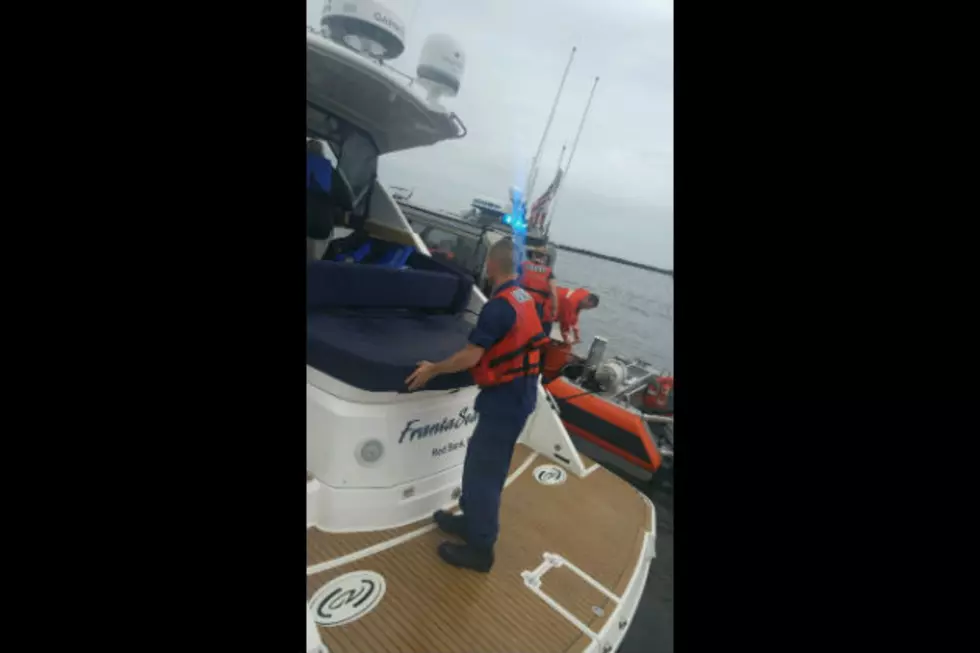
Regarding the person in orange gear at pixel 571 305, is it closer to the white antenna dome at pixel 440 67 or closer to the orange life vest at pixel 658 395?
the orange life vest at pixel 658 395

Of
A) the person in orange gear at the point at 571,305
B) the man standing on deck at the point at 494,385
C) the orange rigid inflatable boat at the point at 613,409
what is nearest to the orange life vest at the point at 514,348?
the man standing on deck at the point at 494,385

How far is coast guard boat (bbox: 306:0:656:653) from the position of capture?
170cm

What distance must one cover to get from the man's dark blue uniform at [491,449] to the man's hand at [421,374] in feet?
0.85

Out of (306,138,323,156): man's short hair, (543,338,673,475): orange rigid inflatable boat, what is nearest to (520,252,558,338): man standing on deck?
(543,338,673,475): orange rigid inflatable boat

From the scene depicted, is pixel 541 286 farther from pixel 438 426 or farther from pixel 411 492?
pixel 411 492

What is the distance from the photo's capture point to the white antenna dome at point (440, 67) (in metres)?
3.14

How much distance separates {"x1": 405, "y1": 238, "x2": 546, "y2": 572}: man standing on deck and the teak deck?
131 mm

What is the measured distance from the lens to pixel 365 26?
2.93 meters
